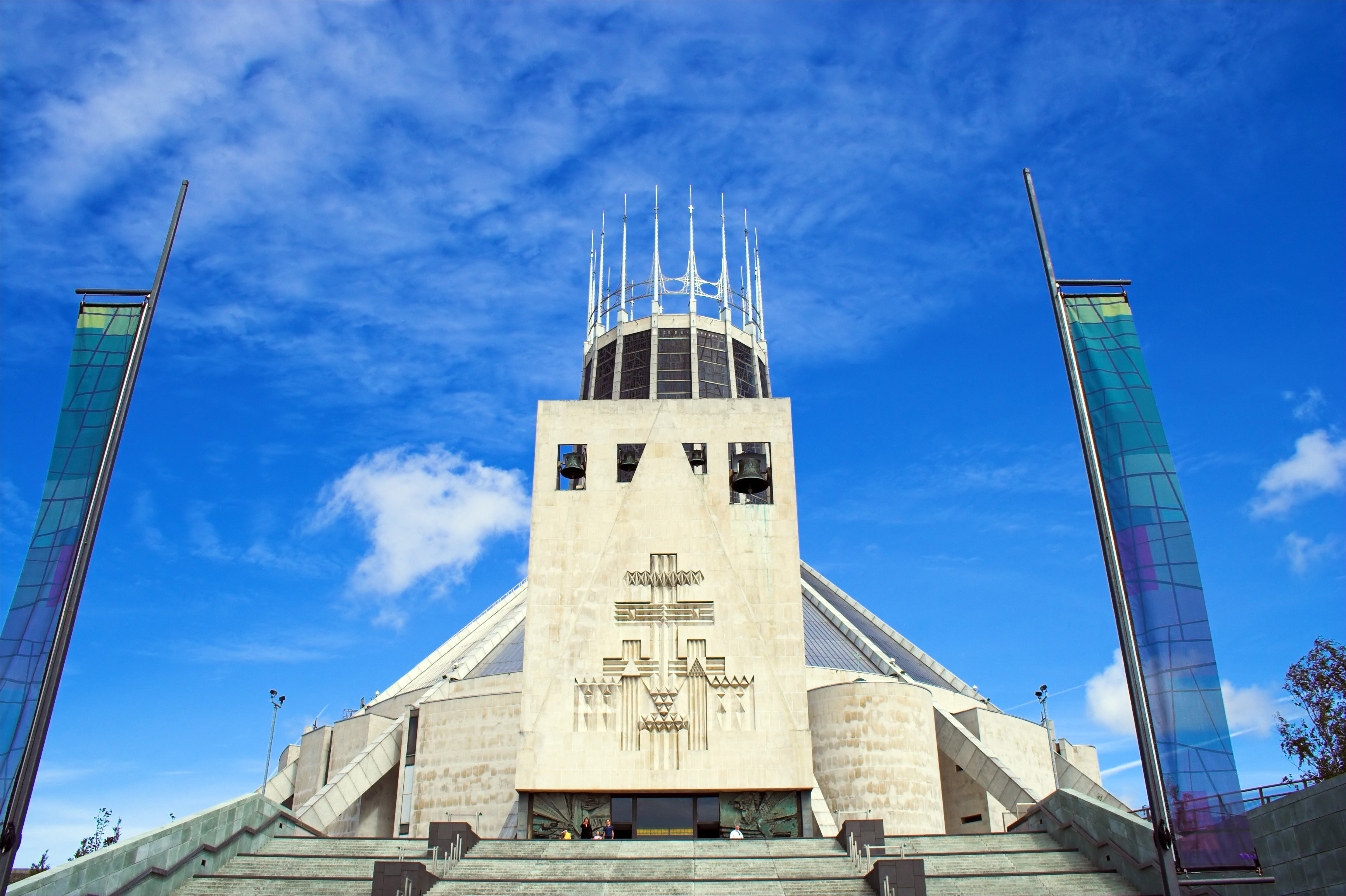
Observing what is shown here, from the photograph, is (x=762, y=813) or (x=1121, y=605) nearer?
(x=1121, y=605)

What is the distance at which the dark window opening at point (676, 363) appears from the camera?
2170 inches

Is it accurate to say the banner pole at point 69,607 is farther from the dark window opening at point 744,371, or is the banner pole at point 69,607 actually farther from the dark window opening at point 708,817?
the dark window opening at point 744,371

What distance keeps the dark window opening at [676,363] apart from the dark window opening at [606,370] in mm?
2989

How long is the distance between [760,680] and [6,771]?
47.1ft

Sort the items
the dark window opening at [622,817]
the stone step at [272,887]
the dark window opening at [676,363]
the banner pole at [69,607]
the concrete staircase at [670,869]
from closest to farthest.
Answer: the banner pole at [69,607] → the concrete staircase at [670,869] → the stone step at [272,887] → the dark window opening at [622,817] → the dark window opening at [676,363]

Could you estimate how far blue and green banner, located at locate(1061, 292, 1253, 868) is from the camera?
37.2 ft

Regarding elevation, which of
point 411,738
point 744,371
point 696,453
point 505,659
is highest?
point 744,371

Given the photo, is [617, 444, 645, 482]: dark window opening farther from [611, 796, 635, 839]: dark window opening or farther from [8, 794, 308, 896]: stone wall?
[8, 794, 308, 896]: stone wall

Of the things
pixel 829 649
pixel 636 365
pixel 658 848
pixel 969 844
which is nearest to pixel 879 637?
pixel 829 649

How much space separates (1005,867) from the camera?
17.3 m

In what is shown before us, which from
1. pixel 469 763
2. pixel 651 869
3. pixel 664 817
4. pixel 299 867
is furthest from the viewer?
pixel 469 763

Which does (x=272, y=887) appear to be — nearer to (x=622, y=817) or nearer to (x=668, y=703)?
(x=622, y=817)

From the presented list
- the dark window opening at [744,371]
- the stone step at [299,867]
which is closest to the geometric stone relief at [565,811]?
the stone step at [299,867]

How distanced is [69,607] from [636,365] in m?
45.2
